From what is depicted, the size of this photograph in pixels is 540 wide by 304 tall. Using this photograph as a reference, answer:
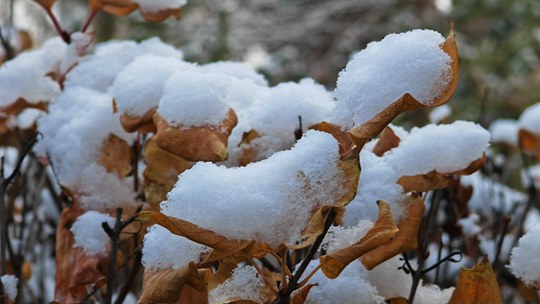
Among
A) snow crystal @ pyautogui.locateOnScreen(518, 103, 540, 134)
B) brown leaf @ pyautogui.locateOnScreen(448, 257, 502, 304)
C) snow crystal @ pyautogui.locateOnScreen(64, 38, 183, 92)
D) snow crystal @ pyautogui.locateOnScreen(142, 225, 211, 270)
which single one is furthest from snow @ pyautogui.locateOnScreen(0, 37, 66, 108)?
snow crystal @ pyautogui.locateOnScreen(518, 103, 540, 134)

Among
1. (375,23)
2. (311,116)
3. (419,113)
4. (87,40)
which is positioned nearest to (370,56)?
(311,116)

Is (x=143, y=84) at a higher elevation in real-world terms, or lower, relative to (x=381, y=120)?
lower

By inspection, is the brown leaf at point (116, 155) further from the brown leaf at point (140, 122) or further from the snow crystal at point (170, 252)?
the snow crystal at point (170, 252)

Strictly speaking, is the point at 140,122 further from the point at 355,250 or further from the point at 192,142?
the point at 355,250

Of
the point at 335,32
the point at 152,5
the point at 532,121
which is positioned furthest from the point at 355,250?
the point at 335,32

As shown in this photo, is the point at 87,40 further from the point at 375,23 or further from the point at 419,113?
the point at 375,23
